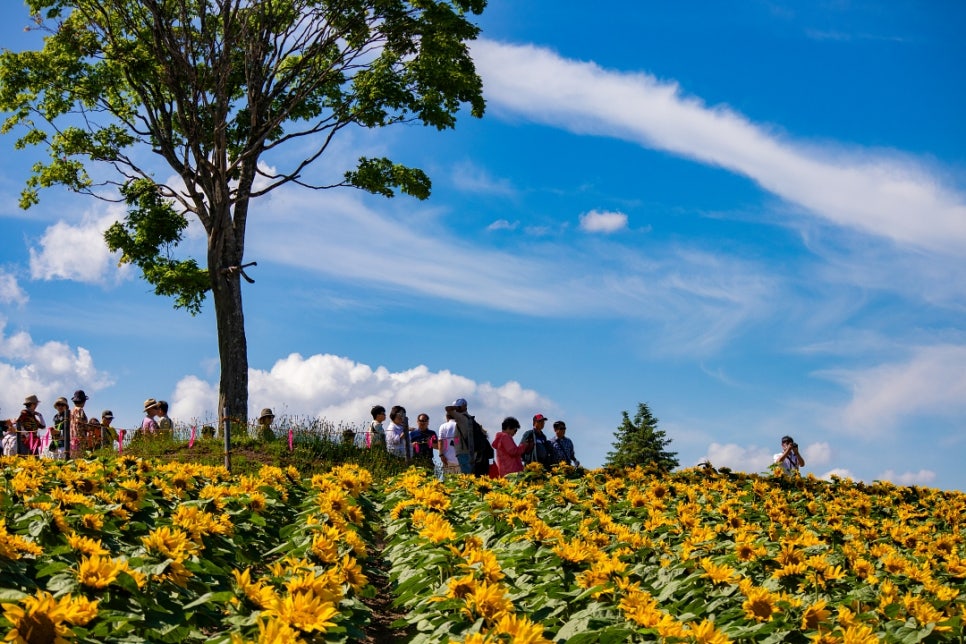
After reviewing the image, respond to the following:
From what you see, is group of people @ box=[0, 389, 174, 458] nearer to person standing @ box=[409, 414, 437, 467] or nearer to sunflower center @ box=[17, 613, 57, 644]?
person standing @ box=[409, 414, 437, 467]

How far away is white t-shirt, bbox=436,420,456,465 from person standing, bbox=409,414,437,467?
7.17ft

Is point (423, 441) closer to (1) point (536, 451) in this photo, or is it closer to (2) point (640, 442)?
(1) point (536, 451)

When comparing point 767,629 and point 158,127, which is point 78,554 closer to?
point 767,629

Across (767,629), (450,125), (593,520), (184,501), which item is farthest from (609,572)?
(450,125)

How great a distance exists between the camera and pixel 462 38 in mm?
21062

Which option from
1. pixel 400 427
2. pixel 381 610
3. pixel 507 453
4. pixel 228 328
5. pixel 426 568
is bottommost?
pixel 381 610

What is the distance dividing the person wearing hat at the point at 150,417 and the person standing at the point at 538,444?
7.76 meters

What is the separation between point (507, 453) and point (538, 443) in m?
0.75

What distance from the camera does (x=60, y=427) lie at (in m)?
15.9

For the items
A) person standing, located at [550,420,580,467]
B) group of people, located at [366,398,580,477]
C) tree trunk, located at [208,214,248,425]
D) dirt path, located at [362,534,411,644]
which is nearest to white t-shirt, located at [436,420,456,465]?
group of people, located at [366,398,580,477]

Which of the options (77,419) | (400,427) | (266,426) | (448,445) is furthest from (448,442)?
(77,419)

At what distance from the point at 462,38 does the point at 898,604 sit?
1797cm

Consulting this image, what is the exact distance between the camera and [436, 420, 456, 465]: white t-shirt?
13430 millimetres

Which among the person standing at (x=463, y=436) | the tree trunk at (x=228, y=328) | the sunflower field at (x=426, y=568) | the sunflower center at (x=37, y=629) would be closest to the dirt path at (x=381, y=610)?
the sunflower field at (x=426, y=568)
